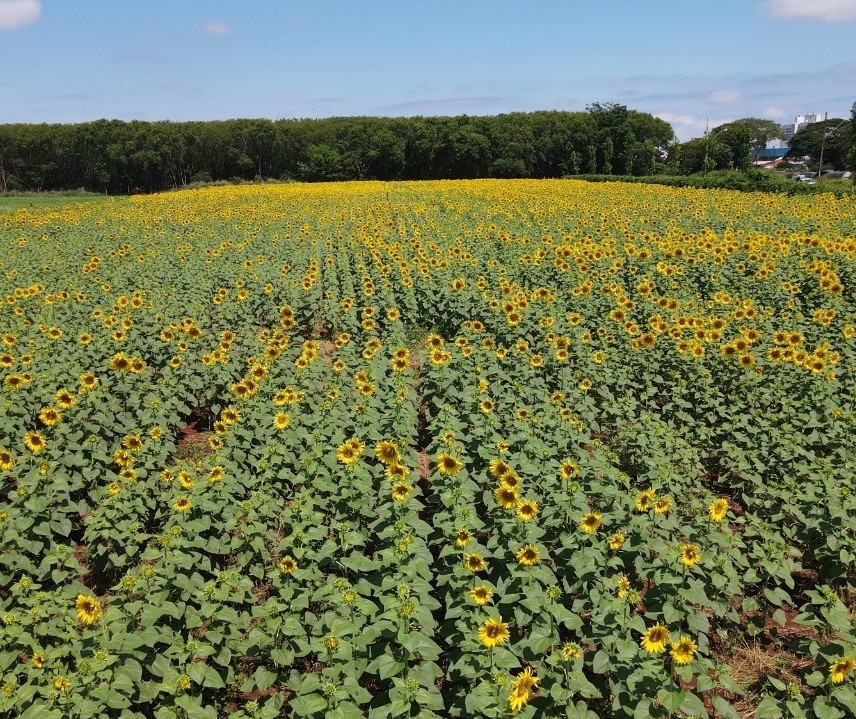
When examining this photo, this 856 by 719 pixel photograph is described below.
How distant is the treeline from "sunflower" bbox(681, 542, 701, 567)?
70.8 meters

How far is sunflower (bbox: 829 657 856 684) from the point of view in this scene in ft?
10.3

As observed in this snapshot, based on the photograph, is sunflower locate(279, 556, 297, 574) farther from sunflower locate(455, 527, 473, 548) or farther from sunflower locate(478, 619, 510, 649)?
sunflower locate(478, 619, 510, 649)

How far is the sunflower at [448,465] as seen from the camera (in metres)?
4.79

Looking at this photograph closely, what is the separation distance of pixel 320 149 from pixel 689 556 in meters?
76.3

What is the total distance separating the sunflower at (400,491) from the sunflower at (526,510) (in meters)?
0.87

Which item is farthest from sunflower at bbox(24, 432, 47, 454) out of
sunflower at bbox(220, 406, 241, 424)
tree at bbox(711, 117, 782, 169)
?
tree at bbox(711, 117, 782, 169)

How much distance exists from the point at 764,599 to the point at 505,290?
248 inches

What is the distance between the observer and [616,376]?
25.1 ft

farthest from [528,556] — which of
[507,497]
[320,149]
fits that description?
[320,149]

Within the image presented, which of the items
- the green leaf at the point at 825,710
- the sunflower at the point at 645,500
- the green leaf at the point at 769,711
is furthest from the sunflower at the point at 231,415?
A: the green leaf at the point at 825,710

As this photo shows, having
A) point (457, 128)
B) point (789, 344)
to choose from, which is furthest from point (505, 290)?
point (457, 128)

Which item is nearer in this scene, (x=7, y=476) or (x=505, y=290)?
(x=7, y=476)

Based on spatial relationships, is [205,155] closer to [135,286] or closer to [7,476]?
[135,286]

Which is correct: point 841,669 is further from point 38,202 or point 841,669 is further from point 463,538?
point 38,202
